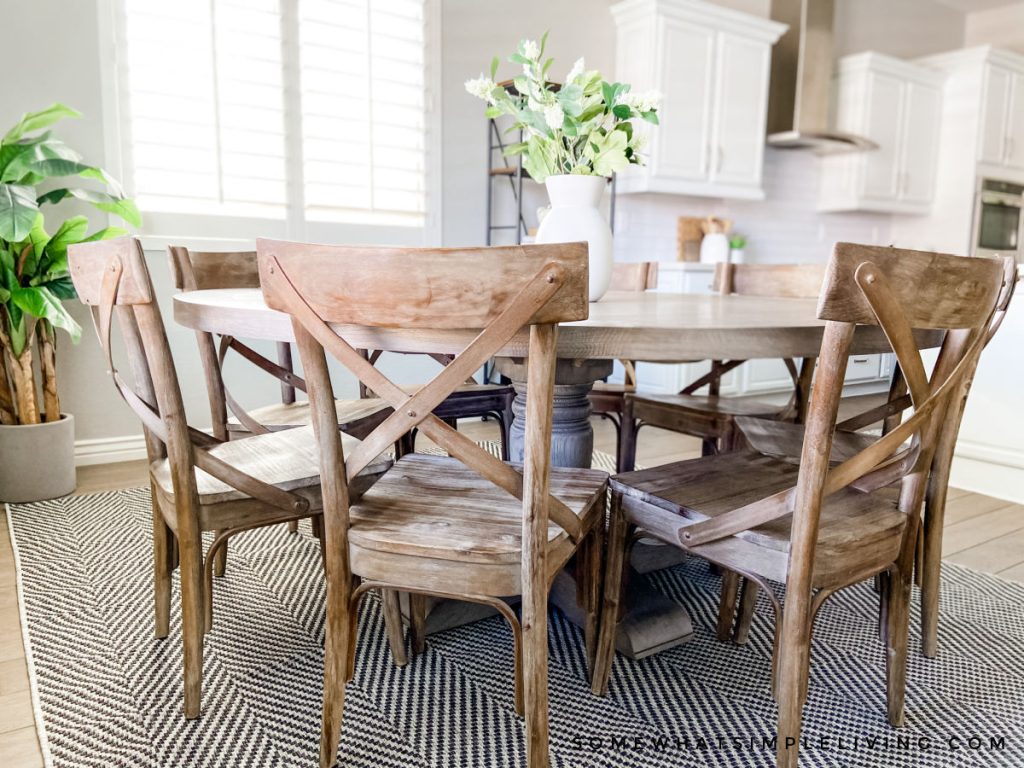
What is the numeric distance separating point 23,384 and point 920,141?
19.6 feet

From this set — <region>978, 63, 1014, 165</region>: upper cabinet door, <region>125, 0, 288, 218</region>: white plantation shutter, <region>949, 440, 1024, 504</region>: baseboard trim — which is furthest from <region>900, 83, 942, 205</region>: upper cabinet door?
<region>125, 0, 288, 218</region>: white plantation shutter

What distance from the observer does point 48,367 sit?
2658 mm

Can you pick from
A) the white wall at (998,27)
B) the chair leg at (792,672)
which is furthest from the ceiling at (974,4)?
the chair leg at (792,672)

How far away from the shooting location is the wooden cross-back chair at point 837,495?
1039 mm

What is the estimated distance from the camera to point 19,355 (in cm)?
255

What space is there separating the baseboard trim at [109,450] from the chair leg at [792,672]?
2.98m

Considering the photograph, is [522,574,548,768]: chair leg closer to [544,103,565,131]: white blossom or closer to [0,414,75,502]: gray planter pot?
[544,103,565,131]: white blossom

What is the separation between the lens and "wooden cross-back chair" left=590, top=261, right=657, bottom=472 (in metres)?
2.40

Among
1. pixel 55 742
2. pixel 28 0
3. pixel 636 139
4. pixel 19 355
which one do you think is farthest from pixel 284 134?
pixel 55 742

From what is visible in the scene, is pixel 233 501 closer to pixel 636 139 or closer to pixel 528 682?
pixel 528 682

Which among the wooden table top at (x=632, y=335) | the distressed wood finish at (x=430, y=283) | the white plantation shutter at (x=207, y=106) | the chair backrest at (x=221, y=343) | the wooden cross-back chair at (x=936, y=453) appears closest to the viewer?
the distressed wood finish at (x=430, y=283)

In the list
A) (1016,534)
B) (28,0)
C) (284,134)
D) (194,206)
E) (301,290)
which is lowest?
(1016,534)

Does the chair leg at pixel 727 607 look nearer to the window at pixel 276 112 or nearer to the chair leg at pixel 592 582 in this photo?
the chair leg at pixel 592 582

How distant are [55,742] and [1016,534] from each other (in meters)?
2.87
